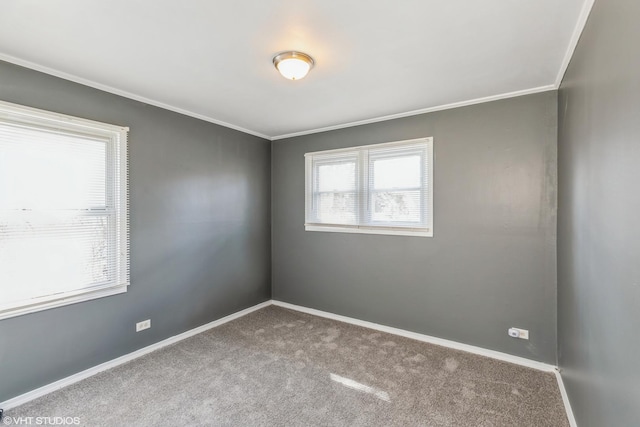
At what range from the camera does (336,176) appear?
4035 millimetres

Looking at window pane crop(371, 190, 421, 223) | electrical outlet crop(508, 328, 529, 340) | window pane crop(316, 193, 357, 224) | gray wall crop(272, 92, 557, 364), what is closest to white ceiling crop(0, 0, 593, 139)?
gray wall crop(272, 92, 557, 364)

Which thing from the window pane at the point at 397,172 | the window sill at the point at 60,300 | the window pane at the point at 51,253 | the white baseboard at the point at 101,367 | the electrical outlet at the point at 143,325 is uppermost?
the window pane at the point at 397,172

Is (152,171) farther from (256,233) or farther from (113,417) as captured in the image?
(113,417)

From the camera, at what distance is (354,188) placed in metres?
3.88

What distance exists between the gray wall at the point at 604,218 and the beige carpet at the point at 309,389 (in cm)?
52

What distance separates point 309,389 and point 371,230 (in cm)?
193

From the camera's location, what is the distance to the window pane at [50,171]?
7.14ft

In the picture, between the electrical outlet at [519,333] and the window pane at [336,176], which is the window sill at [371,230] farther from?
the electrical outlet at [519,333]

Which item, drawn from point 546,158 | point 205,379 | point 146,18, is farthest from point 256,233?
point 546,158

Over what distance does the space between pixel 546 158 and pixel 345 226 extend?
2233 mm

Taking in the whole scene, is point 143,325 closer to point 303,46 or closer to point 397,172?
point 303,46

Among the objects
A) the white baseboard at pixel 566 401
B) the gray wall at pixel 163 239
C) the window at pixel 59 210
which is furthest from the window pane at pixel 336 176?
the white baseboard at pixel 566 401

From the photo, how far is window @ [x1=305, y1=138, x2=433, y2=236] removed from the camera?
11.0 ft

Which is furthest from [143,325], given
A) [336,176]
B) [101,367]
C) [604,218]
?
[604,218]
